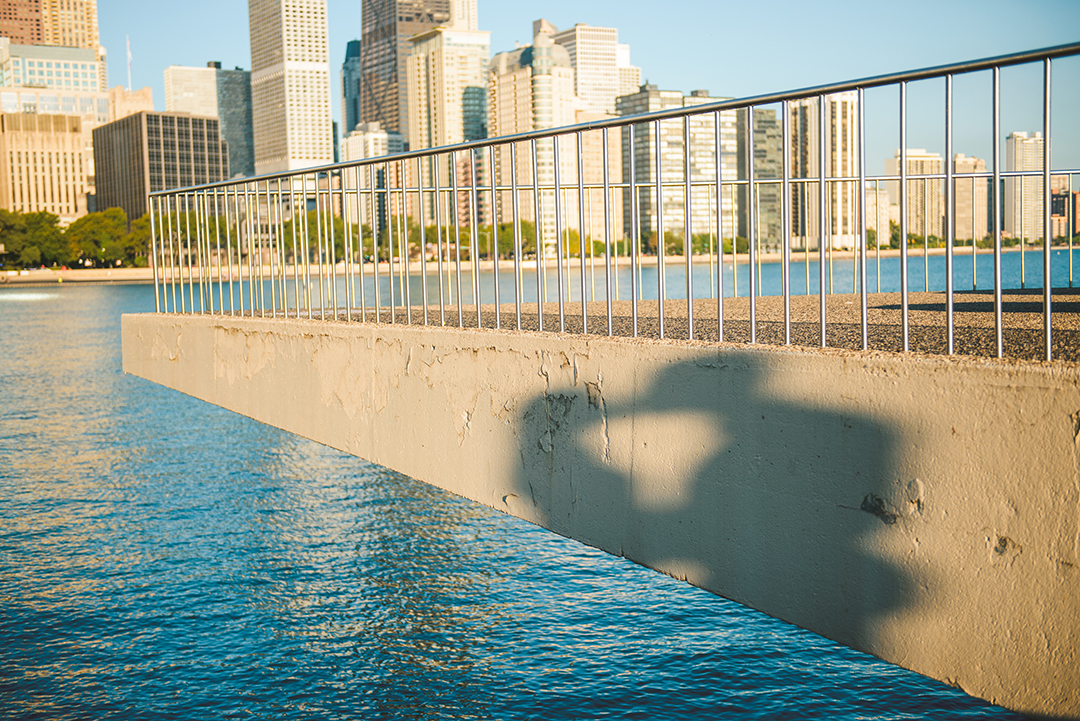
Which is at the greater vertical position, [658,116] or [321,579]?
[658,116]

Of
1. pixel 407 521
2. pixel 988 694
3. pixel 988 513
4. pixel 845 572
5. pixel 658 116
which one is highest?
pixel 658 116

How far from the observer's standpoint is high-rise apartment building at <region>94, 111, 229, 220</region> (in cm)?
15950

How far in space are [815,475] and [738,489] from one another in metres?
0.41

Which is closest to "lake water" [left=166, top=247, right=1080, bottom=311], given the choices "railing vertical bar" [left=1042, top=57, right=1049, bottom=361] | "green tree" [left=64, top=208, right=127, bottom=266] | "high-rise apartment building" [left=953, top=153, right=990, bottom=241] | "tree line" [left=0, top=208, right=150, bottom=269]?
"high-rise apartment building" [left=953, top=153, right=990, bottom=241]

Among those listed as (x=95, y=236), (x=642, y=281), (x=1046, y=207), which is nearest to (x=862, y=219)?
(x=1046, y=207)

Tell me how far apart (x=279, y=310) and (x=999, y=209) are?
6.51 meters

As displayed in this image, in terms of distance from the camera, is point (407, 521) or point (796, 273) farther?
point (796, 273)

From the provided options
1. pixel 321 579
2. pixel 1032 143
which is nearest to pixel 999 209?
pixel 1032 143

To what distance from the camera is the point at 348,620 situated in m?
13.9

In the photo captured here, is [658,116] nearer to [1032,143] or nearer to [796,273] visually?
[1032,143]

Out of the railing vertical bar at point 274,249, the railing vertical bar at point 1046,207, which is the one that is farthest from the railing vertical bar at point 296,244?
the railing vertical bar at point 1046,207

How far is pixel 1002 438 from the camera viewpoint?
3000 mm

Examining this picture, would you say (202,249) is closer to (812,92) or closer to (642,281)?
(812,92)

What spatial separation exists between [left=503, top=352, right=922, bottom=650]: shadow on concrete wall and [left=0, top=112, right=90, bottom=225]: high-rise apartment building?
→ 188 m
